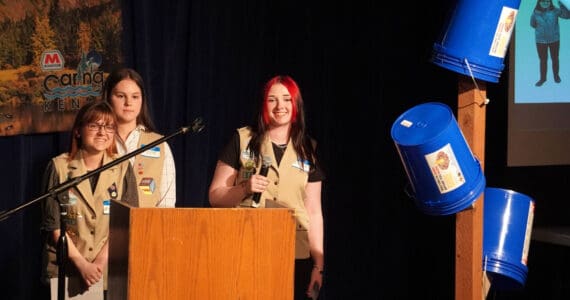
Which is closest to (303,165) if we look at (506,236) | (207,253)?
(506,236)

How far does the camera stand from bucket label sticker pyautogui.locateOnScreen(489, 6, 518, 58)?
2.83 metres

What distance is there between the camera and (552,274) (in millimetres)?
5344

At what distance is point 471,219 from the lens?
292 cm

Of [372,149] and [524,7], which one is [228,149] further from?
[524,7]

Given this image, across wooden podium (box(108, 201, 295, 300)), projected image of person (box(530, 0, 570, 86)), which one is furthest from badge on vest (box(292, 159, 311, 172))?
projected image of person (box(530, 0, 570, 86))

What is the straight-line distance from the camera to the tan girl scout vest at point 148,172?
370cm

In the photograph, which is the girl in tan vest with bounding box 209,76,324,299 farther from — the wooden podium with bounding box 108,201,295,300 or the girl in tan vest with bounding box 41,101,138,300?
the wooden podium with bounding box 108,201,295,300

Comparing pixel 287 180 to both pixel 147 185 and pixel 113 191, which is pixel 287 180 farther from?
pixel 113 191

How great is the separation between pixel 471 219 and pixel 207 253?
3.51 ft

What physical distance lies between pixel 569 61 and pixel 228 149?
2.32 m

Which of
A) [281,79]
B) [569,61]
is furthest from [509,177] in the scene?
[281,79]

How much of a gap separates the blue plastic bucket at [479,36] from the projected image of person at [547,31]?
2.14 meters

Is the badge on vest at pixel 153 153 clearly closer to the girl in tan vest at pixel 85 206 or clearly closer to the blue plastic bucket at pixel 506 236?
the girl in tan vest at pixel 85 206

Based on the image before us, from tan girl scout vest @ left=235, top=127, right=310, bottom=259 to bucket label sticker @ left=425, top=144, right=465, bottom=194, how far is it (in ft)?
3.20
